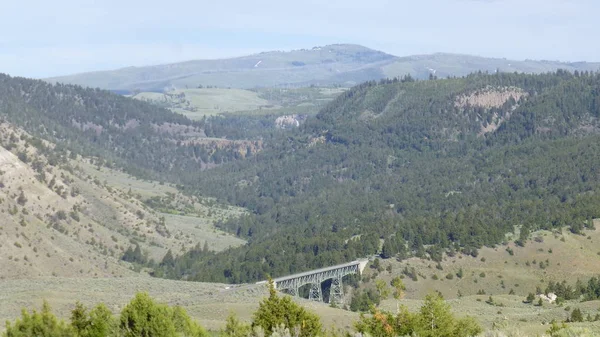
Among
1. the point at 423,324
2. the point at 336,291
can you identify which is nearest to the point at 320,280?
the point at 336,291

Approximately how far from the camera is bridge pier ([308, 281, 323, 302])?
10499 cm

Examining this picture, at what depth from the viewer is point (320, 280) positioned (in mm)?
108188

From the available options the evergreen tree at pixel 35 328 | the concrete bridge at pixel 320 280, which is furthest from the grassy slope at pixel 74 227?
the evergreen tree at pixel 35 328

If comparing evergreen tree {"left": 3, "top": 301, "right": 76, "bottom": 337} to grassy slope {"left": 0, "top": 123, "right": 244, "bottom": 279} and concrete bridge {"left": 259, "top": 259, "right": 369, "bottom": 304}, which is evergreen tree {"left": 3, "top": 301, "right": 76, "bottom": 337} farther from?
concrete bridge {"left": 259, "top": 259, "right": 369, "bottom": 304}

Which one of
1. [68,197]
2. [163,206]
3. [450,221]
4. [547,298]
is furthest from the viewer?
[163,206]

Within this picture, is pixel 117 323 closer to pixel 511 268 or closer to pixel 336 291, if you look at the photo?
pixel 336 291

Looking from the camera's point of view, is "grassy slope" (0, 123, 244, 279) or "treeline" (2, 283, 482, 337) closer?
"treeline" (2, 283, 482, 337)

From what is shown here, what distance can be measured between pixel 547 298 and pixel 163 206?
102m

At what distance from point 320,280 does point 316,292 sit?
2.23m

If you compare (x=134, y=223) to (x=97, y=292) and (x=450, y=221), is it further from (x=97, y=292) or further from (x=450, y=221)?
(x=97, y=292)

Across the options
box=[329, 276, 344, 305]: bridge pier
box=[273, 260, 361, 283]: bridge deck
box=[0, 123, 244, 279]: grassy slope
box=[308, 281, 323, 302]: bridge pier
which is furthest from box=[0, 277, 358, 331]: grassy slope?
box=[0, 123, 244, 279]: grassy slope

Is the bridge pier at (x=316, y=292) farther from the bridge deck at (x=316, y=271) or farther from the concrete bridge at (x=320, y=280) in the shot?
the bridge deck at (x=316, y=271)

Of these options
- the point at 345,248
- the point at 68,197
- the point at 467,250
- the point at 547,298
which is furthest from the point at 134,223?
the point at 547,298

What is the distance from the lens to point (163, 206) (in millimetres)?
183500
